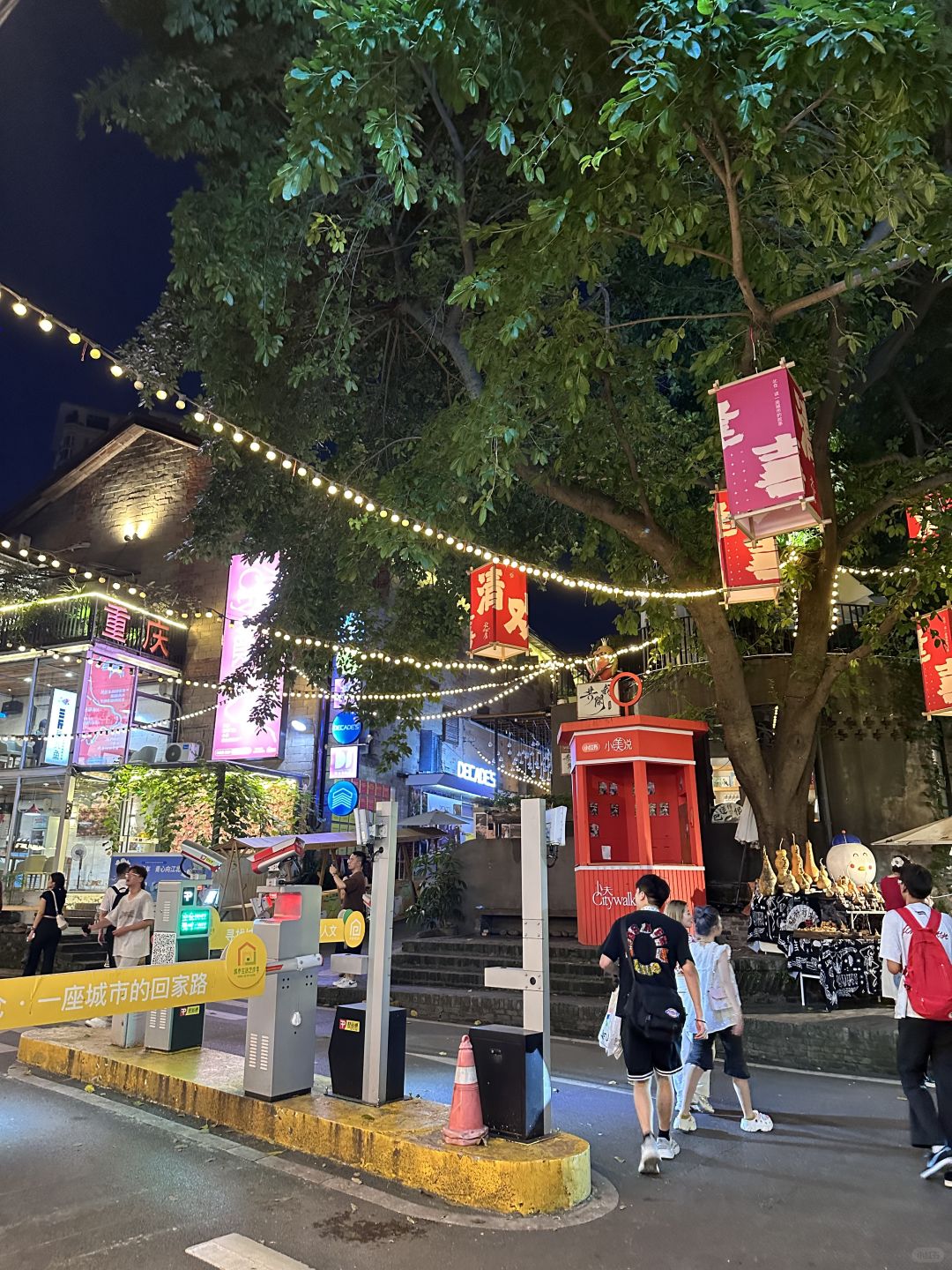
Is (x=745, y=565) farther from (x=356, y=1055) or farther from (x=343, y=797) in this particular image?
(x=343, y=797)

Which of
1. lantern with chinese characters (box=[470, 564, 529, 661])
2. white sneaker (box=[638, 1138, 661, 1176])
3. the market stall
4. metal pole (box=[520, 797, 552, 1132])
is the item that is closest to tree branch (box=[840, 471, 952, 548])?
the market stall

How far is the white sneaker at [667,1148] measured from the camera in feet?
16.7

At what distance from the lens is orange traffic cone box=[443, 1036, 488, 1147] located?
15.2 ft

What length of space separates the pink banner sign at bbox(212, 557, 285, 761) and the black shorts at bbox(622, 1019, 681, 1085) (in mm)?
14391

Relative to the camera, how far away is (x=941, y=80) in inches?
242

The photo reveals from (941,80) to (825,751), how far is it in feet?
38.7

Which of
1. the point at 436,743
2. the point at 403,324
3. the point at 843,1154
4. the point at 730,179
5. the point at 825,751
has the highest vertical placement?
the point at 403,324

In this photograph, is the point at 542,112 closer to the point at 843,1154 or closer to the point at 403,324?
the point at 403,324

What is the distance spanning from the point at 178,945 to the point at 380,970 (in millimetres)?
2529

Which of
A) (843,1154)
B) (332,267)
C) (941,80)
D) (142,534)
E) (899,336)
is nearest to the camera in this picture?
(843,1154)

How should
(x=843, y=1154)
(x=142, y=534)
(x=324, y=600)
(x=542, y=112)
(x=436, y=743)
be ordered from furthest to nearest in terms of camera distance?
(x=436, y=743) → (x=142, y=534) → (x=324, y=600) → (x=542, y=112) → (x=843, y=1154)

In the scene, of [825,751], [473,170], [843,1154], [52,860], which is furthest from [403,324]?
[52,860]

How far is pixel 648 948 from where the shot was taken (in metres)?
5.24

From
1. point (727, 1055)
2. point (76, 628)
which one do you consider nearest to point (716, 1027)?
point (727, 1055)
